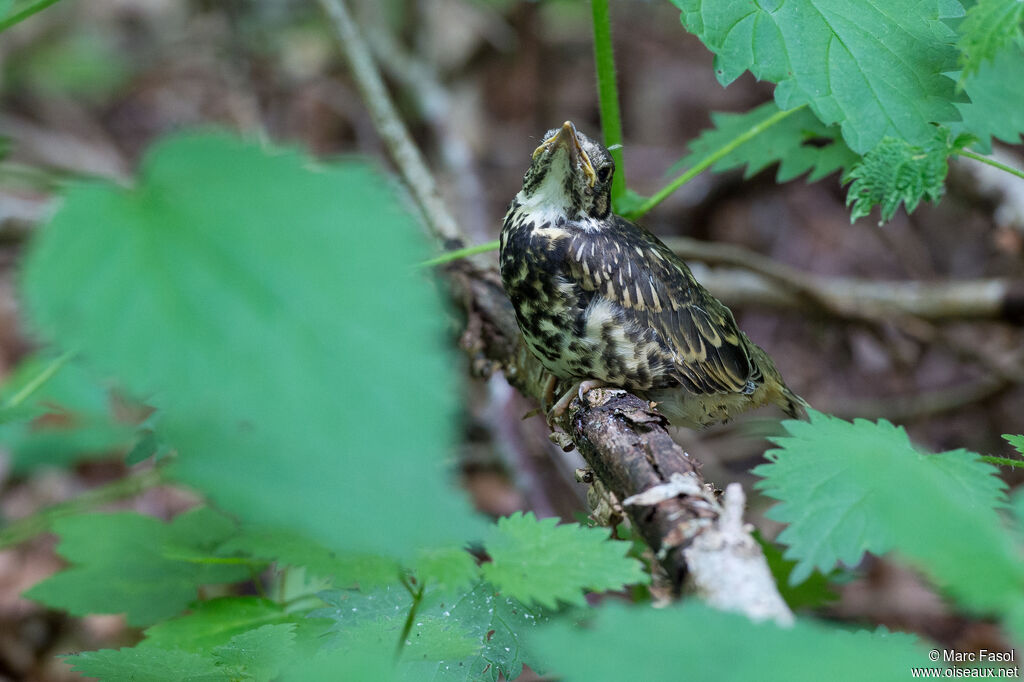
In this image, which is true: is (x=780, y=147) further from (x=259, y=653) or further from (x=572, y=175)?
(x=259, y=653)

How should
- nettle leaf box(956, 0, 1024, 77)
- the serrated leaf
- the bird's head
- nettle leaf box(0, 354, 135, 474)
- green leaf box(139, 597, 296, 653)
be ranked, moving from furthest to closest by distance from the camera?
nettle leaf box(0, 354, 135, 474) < the bird's head < green leaf box(139, 597, 296, 653) < nettle leaf box(956, 0, 1024, 77) < the serrated leaf

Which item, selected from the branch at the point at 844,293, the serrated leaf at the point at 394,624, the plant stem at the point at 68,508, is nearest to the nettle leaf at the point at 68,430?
the plant stem at the point at 68,508

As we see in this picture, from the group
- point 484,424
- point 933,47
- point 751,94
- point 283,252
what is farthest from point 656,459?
point 751,94

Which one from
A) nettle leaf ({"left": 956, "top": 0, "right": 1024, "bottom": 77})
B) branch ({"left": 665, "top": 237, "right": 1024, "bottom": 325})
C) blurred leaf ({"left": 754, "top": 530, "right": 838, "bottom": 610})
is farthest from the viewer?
branch ({"left": 665, "top": 237, "right": 1024, "bottom": 325})

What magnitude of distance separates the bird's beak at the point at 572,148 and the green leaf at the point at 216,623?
1.58 metres

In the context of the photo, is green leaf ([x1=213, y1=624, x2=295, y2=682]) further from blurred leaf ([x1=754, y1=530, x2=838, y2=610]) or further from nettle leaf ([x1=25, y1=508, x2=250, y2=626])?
blurred leaf ([x1=754, y1=530, x2=838, y2=610])

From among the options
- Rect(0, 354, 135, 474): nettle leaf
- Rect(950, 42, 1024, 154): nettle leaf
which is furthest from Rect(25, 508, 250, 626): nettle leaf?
Rect(950, 42, 1024, 154): nettle leaf

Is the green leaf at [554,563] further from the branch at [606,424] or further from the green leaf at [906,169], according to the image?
the green leaf at [906,169]

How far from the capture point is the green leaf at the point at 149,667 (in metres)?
1.52

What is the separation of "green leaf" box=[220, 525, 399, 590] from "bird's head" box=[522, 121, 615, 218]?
1.54 meters

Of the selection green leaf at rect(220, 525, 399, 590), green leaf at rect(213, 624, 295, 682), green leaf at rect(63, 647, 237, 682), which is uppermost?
green leaf at rect(220, 525, 399, 590)

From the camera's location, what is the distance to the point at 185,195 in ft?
3.37

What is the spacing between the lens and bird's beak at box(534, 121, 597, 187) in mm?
2662

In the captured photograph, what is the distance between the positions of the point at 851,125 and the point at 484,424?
2582 mm
